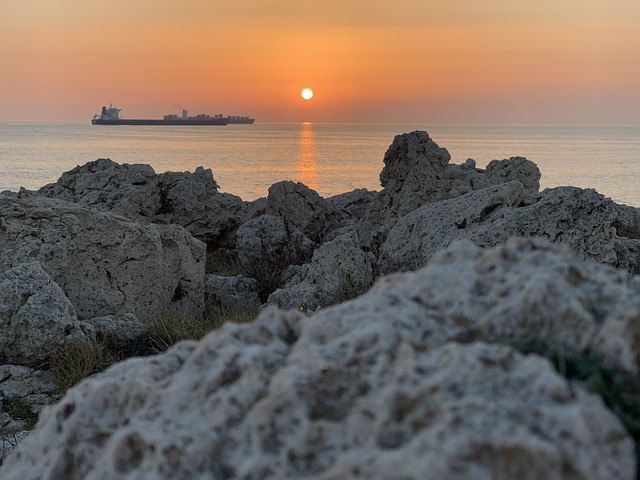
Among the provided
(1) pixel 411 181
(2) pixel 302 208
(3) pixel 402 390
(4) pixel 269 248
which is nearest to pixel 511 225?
(1) pixel 411 181

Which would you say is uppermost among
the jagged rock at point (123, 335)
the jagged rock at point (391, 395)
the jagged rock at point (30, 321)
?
the jagged rock at point (391, 395)

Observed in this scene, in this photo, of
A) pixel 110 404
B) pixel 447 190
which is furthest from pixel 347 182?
pixel 110 404

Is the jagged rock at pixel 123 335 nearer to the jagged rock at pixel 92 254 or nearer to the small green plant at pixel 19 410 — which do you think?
the jagged rock at pixel 92 254

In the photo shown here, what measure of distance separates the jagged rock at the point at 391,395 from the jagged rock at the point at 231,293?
6.62m

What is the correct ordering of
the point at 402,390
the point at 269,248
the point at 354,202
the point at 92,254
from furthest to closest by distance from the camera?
the point at 354,202 < the point at 269,248 < the point at 92,254 < the point at 402,390

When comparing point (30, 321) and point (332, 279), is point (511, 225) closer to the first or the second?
point (332, 279)

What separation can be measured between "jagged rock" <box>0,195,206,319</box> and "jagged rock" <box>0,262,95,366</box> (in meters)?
1.31

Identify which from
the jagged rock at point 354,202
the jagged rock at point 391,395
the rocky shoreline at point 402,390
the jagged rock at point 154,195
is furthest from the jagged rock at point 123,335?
the jagged rock at point 354,202

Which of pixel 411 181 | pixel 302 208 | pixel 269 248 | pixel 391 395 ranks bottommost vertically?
pixel 269 248

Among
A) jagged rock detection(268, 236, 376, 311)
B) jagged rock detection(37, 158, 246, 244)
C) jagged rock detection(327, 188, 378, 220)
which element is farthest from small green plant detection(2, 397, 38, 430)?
jagged rock detection(327, 188, 378, 220)

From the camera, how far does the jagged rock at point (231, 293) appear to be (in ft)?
30.2

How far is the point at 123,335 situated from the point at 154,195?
17.9 feet

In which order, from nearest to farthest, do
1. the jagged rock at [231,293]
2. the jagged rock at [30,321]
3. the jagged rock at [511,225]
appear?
the jagged rock at [30,321] < the jagged rock at [511,225] < the jagged rock at [231,293]

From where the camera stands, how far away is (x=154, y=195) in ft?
40.8
